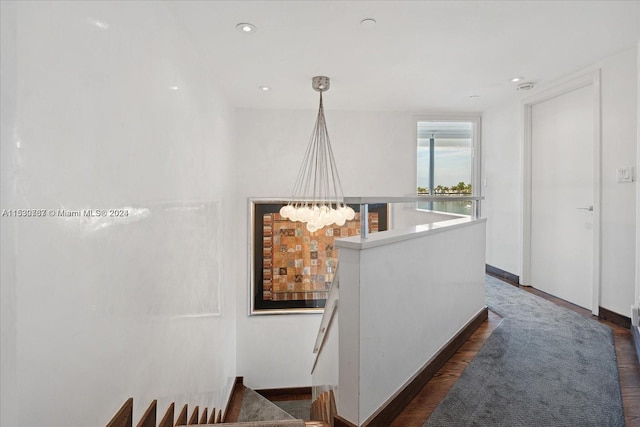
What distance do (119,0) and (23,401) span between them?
4.85 ft

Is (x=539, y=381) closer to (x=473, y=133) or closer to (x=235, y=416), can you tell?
(x=235, y=416)

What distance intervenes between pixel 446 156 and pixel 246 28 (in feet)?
12.1

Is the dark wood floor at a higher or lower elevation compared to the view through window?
lower

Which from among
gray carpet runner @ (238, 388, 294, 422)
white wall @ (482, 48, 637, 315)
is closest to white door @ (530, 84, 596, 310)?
white wall @ (482, 48, 637, 315)

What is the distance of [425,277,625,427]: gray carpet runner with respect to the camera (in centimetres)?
143

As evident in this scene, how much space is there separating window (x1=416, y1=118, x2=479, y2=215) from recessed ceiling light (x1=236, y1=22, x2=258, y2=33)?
3080mm

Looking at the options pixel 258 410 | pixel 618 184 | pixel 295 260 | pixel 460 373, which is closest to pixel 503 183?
pixel 618 184

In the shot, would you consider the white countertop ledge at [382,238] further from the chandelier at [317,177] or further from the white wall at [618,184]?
the chandelier at [317,177]

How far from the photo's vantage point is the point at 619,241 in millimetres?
2646

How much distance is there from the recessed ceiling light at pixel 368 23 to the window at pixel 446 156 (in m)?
2.74

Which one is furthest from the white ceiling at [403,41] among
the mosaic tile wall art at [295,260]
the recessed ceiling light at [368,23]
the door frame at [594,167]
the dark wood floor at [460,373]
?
the dark wood floor at [460,373]

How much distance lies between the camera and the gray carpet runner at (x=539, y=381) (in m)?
1.43

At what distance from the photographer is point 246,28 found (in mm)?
2221

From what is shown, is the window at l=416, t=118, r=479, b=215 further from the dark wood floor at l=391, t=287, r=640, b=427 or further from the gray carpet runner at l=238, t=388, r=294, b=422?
the gray carpet runner at l=238, t=388, r=294, b=422
